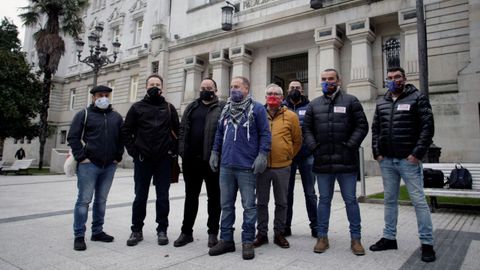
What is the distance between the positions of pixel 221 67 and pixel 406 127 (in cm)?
1782

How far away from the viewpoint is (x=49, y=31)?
2333cm

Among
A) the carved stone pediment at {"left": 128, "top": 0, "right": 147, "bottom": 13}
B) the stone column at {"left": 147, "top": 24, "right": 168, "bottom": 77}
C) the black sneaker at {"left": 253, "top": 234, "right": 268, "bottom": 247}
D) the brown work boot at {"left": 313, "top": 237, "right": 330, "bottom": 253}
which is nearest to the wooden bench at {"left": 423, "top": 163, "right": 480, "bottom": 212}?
the brown work boot at {"left": 313, "top": 237, "right": 330, "bottom": 253}

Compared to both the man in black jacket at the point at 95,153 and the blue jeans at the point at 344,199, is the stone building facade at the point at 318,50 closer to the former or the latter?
the blue jeans at the point at 344,199

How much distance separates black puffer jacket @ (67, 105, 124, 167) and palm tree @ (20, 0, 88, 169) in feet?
67.7

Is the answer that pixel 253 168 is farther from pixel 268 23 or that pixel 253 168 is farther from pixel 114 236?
pixel 268 23

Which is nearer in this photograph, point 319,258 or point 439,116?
point 319,258

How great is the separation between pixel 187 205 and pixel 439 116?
40.5ft

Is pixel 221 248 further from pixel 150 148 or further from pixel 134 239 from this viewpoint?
pixel 150 148

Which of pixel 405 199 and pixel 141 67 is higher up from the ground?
pixel 141 67

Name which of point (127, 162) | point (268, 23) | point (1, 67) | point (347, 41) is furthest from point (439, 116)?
point (1, 67)

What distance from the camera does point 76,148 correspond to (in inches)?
169

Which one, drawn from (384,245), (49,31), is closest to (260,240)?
(384,245)

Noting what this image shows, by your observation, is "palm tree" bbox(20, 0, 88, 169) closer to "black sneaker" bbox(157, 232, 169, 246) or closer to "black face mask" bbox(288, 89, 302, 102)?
"black sneaker" bbox(157, 232, 169, 246)

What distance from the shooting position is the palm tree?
22.5 metres
